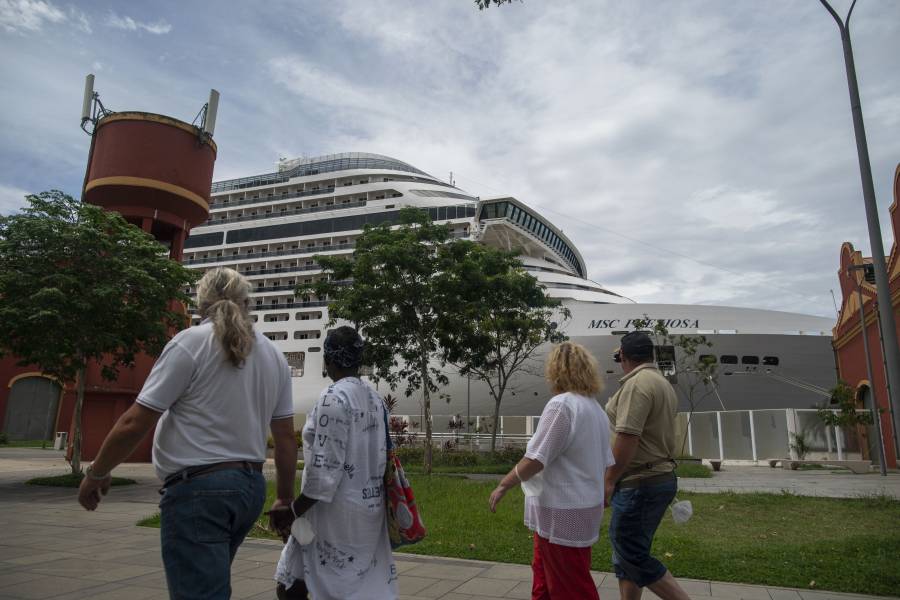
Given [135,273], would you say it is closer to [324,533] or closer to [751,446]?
[324,533]

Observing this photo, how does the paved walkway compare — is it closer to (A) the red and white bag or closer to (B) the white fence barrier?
(A) the red and white bag

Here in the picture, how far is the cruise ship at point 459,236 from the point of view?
21547mm

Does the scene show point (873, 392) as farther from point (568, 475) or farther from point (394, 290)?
point (568, 475)

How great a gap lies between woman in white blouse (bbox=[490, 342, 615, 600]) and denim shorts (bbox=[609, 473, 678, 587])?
0.95ft

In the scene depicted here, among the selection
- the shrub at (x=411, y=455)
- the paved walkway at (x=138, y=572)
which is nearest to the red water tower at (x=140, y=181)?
the shrub at (x=411, y=455)

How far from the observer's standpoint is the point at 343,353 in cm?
279

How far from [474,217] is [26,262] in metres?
20.5

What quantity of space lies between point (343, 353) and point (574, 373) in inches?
46.5

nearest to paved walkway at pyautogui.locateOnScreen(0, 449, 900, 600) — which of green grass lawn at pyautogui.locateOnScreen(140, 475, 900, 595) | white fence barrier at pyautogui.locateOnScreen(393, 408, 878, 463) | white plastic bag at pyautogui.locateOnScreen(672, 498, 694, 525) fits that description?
green grass lawn at pyautogui.locateOnScreen(140, 475, 900, 595)

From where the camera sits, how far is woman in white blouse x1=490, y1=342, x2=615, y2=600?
9.50ft

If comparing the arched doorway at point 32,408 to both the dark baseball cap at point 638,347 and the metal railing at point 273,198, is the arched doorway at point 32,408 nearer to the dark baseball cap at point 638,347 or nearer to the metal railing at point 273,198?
the metal railing at point 273,198

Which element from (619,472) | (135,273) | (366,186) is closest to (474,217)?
(366,186)

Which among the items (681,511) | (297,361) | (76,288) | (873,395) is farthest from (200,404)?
(297,361)

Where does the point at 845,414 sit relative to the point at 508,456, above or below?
above
